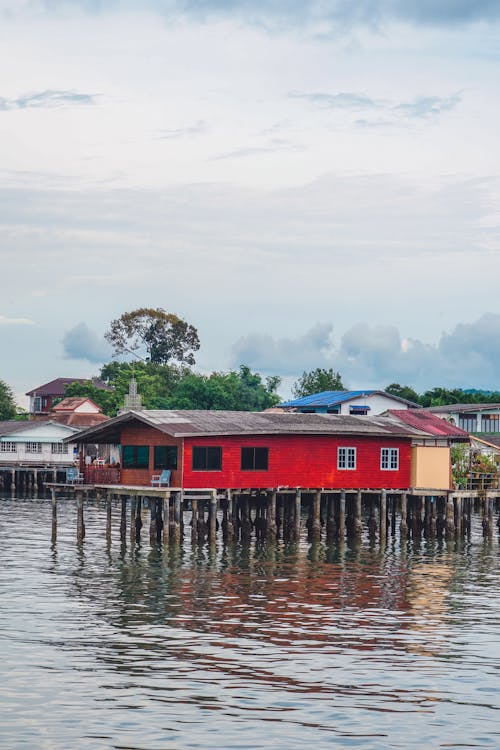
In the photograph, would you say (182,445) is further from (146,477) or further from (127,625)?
(127,625)

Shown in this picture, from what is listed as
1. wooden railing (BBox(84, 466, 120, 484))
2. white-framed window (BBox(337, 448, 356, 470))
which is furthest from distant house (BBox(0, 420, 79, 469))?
white-framed window (BBox(337, 448, 356, 470))

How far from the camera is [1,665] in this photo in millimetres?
28594

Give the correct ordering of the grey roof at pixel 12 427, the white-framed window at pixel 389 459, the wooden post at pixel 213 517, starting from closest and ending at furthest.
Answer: the wooden post at pixel 213 517
the white-framed window at pixel 389 459
the grey roof at pixel 12 427

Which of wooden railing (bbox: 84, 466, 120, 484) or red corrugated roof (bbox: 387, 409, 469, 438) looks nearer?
wooden railing (bbox: 84, 466, 120, 484)

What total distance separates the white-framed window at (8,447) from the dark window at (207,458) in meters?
64.9

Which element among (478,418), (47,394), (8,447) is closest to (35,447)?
(8,447)

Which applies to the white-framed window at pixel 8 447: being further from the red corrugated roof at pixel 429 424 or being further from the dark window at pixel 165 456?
the dark window at pixel 165 456

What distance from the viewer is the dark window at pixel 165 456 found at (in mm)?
55747

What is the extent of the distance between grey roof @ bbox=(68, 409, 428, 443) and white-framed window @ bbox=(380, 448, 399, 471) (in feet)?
3.67

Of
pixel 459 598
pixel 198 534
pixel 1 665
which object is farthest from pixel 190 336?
pixel 1 665

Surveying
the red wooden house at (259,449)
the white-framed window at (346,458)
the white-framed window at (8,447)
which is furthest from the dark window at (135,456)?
the white-framed window at (8,447)

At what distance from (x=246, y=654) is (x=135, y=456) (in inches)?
1114

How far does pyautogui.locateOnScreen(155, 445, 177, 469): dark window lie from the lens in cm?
5575

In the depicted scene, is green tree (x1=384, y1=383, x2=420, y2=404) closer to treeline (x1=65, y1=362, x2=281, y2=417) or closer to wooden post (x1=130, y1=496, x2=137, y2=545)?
treeline (x1=65, y1=362, x2=281, y2=417)
